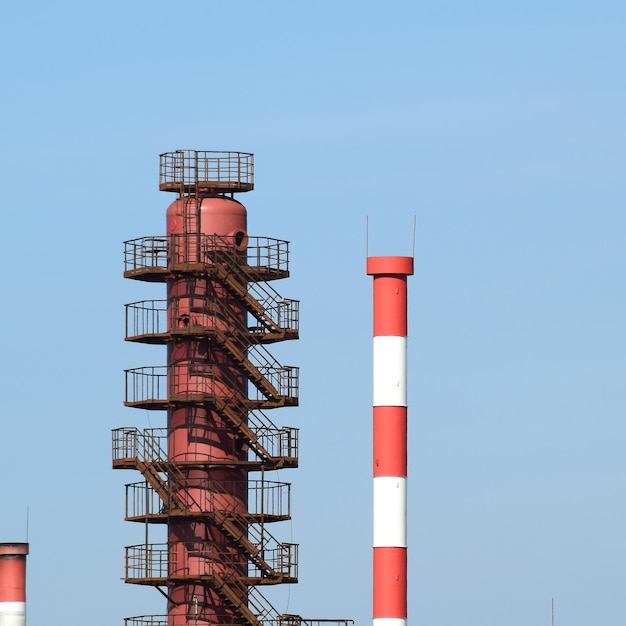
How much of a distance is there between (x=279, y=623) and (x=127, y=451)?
29.6 ft

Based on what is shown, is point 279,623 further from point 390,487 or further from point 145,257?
point 145,257

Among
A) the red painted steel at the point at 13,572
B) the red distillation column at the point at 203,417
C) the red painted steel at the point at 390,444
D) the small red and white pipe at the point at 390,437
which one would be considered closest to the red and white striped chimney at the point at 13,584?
the red painted steel at the point at 13,572

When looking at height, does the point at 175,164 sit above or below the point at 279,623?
above

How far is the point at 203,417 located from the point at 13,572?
10.5 meters

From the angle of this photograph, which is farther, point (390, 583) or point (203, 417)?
point (203, 417)

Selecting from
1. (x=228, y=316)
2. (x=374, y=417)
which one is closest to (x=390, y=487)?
(x=374, y=417)

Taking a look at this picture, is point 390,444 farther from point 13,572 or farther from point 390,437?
point 13,572

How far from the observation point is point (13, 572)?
120438 mm

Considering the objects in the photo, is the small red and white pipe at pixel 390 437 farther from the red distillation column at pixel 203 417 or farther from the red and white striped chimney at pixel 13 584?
the red and white striped chimney at pixel 13 584

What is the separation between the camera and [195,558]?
382 ft

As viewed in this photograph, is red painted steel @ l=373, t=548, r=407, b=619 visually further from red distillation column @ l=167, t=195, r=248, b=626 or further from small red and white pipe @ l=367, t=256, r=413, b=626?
red distillation column @ l=167, t=195, r=248, b=626

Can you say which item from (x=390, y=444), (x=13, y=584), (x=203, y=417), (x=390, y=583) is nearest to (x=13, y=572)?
(x=13, y=584)

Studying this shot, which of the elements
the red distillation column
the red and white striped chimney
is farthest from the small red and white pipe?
the red and white striped chimney

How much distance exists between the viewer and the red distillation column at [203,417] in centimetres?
11644
